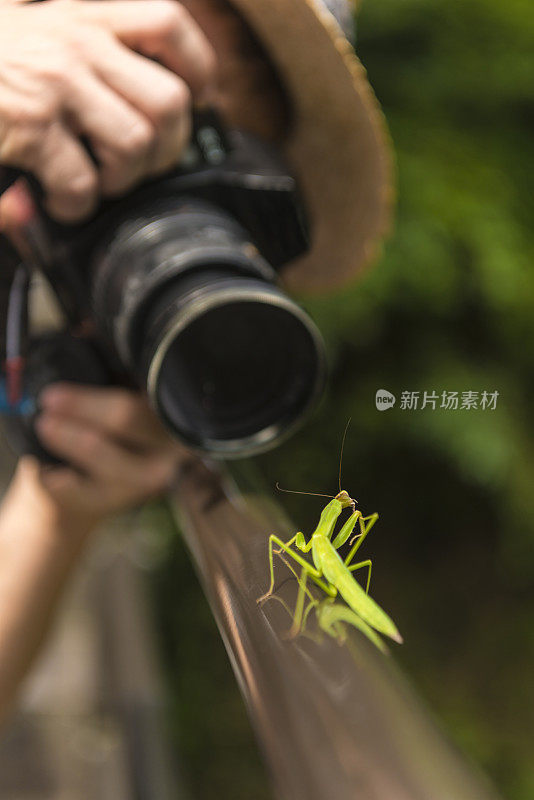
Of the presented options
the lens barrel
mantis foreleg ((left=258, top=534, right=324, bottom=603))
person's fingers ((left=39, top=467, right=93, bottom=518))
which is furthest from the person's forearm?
mantis foreleg ((left=258, top=534, right=324, bottom=603))

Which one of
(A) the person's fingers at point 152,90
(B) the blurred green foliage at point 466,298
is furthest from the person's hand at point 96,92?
(B) the blurred green foliage at point 466,298

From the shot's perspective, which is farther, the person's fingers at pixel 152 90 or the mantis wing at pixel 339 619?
the person's fingers at pixel 152 90

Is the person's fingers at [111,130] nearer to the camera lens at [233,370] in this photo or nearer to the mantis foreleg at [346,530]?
the camera lens at [233,370]

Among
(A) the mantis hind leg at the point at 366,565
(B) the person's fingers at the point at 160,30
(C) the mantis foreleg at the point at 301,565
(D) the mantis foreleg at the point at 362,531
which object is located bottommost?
(C) the mantis foreleg at the point at 301,565

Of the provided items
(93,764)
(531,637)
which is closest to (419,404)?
(93,764)

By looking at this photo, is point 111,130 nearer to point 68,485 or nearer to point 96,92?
point 96,92

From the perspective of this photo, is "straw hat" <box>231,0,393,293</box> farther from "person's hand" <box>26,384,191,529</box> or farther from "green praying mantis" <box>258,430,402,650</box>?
"green praying mantis" <box>258,430,402,650</box>
